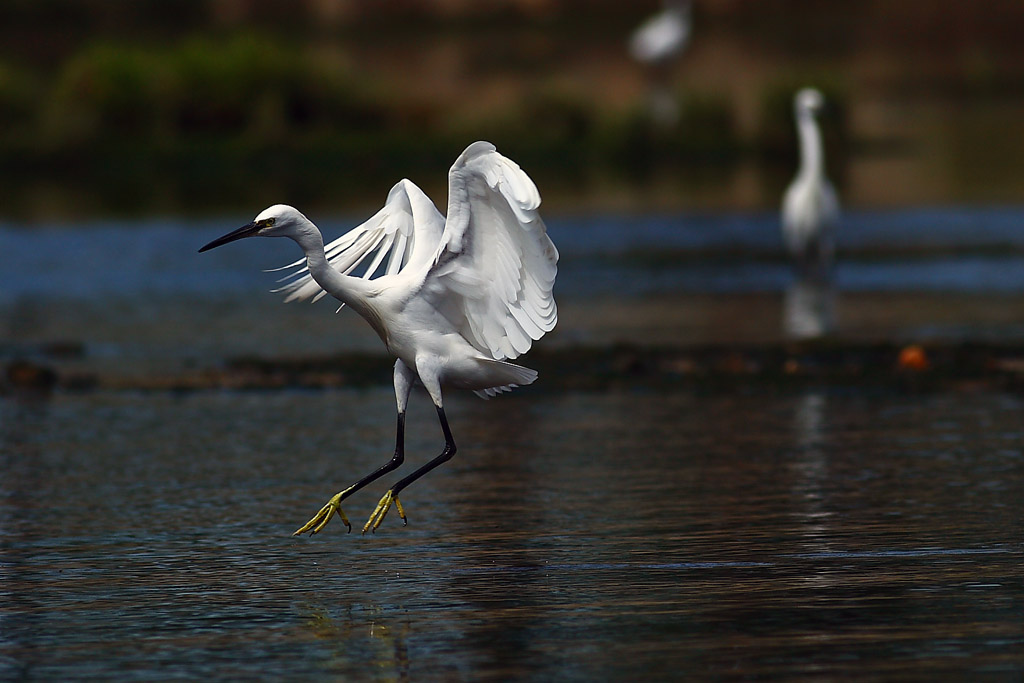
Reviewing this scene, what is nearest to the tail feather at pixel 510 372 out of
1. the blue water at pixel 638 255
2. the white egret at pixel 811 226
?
the blue water at pixel 638 255

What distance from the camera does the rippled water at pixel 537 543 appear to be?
7.08 metres

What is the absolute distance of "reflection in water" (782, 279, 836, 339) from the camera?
17.4 metres

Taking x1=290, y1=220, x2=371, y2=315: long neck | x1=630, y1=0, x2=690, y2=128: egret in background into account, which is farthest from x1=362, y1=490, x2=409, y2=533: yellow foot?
x1=630, y1=0, x2=690, y2=128: egret in background

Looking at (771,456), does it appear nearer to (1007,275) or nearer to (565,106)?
(1007,275)

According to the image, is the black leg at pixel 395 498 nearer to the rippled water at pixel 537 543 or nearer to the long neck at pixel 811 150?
the rippled water at pixel 537 543

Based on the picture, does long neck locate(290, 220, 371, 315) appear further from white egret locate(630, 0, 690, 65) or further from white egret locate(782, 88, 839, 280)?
white egret locate(630, 0, 690, 65)

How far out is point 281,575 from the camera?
8633 mm

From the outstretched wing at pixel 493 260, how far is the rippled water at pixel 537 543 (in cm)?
97

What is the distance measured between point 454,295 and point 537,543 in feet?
4.93

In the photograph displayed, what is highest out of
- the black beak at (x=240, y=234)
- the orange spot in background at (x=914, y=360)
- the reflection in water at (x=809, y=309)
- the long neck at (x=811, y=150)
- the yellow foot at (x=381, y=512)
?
the long neck at (x=811, y=150)

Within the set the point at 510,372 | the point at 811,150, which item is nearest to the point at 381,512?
the point at 510,372

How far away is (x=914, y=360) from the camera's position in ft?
48.6

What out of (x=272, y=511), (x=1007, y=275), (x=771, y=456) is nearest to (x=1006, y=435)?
(x=771, y=456)

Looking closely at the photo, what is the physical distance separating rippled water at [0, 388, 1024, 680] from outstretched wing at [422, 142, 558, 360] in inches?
38.1
